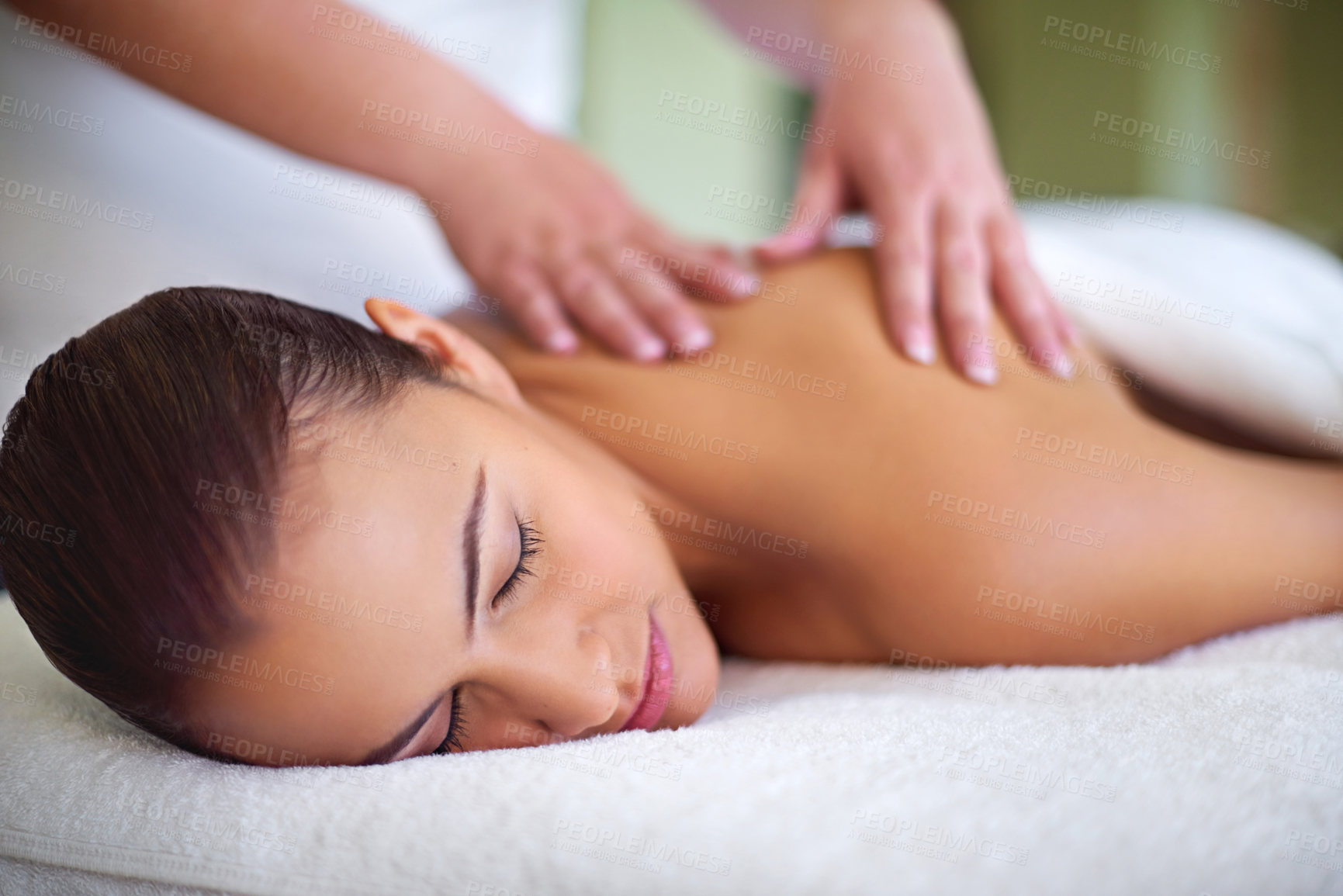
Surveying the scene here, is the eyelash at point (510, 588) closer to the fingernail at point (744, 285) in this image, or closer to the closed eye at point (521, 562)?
the closed eye at point (521, 562)

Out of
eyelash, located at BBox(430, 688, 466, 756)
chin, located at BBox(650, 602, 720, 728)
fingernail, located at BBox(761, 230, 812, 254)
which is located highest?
fingernail, located at BBox(761, 230, 812, 254)

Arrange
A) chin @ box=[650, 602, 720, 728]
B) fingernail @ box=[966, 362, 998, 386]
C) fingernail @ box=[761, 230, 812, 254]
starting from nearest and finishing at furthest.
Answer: chin @ box=[650, 602, 720, 728], fingernail @ box=[966, 362, 998, 386], fingernail @ box=[761, 230, 812, 254]

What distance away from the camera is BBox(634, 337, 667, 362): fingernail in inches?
28.3

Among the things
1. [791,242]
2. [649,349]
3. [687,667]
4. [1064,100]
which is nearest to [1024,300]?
[791,242]

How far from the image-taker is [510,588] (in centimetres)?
50

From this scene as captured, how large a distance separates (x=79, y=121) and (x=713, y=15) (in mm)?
811

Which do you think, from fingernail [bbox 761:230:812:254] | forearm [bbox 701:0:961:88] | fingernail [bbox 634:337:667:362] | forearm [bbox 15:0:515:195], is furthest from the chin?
forearm [bbox 701:0:961:88]

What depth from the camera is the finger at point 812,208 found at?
2.60 feet

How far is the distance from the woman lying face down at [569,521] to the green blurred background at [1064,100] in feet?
3.31

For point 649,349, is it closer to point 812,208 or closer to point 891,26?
point 812,208

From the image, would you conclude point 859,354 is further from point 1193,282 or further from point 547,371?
point 1193,282

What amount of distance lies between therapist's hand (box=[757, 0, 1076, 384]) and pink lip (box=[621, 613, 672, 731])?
1.02 ft

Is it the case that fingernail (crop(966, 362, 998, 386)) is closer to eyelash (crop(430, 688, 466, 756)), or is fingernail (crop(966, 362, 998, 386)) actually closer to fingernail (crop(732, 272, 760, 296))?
fingernail (crop(732, 272, 760, 296))

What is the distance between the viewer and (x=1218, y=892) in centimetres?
34
